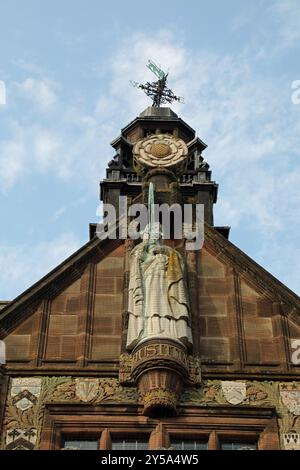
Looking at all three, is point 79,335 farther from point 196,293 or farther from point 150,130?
point 150,130

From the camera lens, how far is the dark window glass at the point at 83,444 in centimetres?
2034

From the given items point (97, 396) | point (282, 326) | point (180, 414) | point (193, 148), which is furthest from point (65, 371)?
point (193, 148)

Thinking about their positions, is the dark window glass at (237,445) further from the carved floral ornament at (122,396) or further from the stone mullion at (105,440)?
the stone mullion at (105,440)

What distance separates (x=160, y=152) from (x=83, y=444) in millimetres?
8658

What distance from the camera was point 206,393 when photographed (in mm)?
20922

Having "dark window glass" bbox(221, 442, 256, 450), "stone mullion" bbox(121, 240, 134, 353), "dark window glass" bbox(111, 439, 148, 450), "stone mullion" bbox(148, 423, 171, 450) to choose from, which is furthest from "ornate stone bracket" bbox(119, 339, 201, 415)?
"dark window glass" bbox(221, 442, 256, 450)

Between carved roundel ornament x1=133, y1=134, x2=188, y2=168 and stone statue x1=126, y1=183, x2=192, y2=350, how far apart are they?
10.8 ft

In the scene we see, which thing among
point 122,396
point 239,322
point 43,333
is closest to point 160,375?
point 122,396

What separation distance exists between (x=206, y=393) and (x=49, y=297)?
4136 mm

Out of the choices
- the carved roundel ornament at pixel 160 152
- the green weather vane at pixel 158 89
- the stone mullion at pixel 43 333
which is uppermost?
the green weather vane at pixel 158 89

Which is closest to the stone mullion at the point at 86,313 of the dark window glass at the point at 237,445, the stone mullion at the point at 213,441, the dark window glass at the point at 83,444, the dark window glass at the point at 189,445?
the dark window glass at the point at 83,444

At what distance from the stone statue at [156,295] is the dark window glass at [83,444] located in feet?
6.48

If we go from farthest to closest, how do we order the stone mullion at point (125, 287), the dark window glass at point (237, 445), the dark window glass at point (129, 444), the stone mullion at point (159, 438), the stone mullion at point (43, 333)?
the stone mullion at point (125, 287), the stone mullion at point (43, 333), the dark window glass at point (237, 445), the dark window glass at point (129, 444), the stone mullion at point (159, 438)
